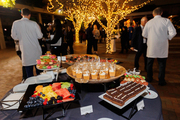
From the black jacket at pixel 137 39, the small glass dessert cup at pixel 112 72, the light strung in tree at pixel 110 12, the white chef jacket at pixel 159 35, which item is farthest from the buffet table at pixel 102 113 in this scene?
the light strung in tree at pixel 110 12

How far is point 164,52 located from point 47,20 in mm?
18730

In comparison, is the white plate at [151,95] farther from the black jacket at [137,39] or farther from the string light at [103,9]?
the string light at [103,9]

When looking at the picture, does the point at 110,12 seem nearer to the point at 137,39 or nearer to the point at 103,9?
the point at 103,9

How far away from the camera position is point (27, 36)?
7.95ft

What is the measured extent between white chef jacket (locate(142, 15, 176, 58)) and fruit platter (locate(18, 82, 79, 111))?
2401mm

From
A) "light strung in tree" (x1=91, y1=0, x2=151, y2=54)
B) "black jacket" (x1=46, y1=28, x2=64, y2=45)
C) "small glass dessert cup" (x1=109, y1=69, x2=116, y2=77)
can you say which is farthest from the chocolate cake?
"light strung in tree" (x1=91, y1=0, x2=151, y2=54)

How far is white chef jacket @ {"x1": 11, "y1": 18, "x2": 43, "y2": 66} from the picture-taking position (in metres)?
2.37

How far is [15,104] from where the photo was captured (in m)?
1.21

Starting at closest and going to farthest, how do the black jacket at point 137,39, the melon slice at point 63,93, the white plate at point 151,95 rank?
the melon slice at point 63,93, the white plate at point 151,95, the black jacket at point 137,39

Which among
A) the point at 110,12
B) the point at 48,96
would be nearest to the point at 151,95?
the point at 48,96

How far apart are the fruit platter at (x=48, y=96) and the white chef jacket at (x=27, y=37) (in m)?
1.28

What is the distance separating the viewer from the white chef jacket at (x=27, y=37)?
2369 mm

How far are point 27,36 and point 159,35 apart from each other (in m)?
2.86

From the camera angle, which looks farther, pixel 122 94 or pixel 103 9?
pixel 103 9
